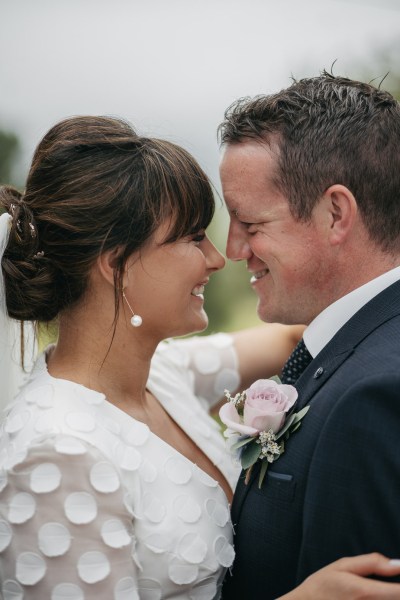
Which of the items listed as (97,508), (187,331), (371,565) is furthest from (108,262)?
(371,565)

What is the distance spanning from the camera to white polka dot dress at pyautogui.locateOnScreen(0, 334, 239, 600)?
2.42 metres

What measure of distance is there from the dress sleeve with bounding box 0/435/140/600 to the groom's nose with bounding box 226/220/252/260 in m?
1.11

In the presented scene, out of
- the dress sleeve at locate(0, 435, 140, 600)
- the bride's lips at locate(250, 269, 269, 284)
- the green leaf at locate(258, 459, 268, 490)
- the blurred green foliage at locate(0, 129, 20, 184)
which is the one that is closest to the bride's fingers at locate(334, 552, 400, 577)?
the green leaf at locate(258, 459, 268, 490)

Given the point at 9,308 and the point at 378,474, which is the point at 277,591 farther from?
the point at 9,308

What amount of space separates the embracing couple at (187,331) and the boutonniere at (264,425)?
0.14 ft

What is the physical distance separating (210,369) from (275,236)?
4.21 feet

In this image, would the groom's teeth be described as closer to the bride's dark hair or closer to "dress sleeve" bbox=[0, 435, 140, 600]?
the bride's dark hair

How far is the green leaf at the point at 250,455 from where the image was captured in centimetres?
Result: 264

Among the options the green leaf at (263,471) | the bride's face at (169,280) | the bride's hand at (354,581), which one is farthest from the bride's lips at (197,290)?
the bride's hand at (354,581)

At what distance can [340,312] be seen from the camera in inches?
110

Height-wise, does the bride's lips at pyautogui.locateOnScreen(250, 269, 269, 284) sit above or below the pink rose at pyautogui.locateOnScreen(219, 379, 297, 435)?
above

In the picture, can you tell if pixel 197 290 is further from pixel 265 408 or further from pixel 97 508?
pixel 97 508

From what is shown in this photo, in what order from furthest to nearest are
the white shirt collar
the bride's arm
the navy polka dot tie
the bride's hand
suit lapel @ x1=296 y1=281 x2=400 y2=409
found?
the bride's arm < the navy polka dot tie < the white shirt collar < suit lapel @ x1=296 y1=281 x2=400 y2=409 < the bride's hand

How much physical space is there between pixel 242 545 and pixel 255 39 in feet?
26.3
